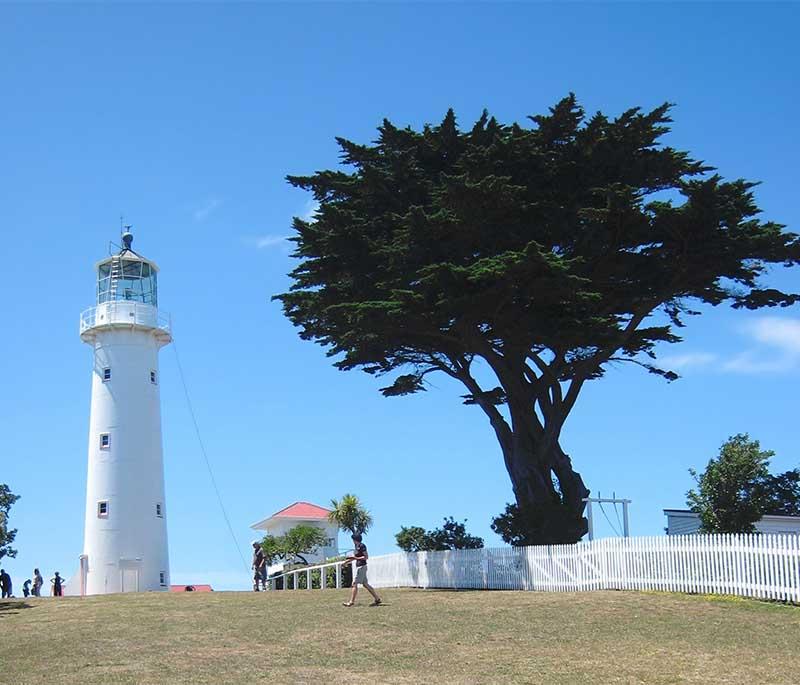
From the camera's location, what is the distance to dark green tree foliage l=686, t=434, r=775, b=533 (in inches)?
1114

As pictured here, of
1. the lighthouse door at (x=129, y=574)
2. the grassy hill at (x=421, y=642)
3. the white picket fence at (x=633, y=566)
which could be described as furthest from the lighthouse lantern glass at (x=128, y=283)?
the grassy hill at (x=421, y=642)

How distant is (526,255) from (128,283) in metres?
21.9

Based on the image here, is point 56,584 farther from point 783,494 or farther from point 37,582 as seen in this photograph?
point 783,494

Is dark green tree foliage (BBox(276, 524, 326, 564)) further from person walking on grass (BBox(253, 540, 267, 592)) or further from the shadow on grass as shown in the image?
→ the shadow on grass

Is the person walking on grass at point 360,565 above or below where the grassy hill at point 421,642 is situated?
above

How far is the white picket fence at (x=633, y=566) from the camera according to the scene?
21.9m

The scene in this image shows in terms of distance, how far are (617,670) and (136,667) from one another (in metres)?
6.90

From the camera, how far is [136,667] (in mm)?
15570

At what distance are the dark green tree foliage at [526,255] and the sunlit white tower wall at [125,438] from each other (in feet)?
33.9

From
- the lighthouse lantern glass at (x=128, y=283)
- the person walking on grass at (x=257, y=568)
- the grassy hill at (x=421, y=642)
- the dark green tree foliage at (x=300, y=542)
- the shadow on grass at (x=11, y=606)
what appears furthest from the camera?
the dark green tree foliage at (x=300, y=542)

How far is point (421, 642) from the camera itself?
698 inches

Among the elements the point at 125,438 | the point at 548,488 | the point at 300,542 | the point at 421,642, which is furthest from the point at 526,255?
the point at 300,542

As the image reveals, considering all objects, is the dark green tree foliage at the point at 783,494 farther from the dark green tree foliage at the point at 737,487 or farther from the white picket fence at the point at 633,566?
the white picket fence at the point at 633,566

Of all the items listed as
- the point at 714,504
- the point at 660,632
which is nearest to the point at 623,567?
the point at 714,504
